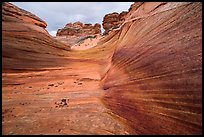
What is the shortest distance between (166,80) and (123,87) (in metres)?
1.68

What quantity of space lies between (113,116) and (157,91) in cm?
136

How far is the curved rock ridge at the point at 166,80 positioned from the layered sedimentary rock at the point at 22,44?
3.80 metres

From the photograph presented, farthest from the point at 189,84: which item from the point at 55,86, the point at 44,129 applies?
the point at 55,86

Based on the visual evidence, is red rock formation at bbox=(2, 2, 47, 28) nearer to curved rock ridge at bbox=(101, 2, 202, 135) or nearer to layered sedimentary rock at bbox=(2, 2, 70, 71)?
layered sedimentary rock at bbox=(2, 2, 70, 71)

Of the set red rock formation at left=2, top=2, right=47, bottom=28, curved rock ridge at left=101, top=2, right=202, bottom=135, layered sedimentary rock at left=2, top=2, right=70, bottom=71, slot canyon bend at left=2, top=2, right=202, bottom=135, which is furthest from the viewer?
red rock formation at left=2, top=2, right=47, bottom=28

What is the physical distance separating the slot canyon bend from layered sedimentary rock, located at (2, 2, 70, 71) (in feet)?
0.12

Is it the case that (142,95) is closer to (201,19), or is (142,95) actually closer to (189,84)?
(189,84)

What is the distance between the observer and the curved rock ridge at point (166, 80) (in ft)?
10.7

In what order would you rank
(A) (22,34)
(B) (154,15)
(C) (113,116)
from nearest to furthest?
(C) (113,116) → (B) (154,15) → (A) (22,34)

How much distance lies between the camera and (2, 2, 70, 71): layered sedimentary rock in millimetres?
7207

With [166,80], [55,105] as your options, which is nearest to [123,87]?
[166,80]

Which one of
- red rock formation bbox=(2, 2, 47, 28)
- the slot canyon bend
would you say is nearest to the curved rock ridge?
the slot canyon bend

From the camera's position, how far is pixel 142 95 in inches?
170

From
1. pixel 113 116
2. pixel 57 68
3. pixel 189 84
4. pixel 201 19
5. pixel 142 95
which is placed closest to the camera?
pixel 189 84
